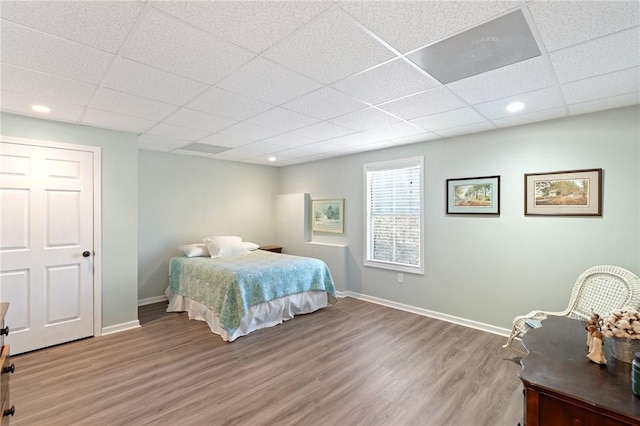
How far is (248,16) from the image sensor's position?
152 cm

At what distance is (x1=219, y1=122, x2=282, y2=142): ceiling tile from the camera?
3.50 metres

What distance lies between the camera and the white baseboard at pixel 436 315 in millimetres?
3599

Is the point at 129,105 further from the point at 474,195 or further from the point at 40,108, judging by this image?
the point at 474,195

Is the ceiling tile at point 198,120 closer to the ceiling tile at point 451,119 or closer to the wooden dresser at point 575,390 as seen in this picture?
the ceiling tile at point 451,119

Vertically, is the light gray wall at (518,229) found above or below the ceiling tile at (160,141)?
below

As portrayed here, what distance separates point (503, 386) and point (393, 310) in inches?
78.9

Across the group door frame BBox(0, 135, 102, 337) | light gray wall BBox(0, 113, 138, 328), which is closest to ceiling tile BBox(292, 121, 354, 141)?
light gray wall BBox(0, 113, 138, 328)

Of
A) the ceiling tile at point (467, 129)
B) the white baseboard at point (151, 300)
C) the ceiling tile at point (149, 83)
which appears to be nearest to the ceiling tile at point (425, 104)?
the ceiling tile at point (467, 129)

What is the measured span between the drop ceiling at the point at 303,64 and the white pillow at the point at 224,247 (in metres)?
1.99

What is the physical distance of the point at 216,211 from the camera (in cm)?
565

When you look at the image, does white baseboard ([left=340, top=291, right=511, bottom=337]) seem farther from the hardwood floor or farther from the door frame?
the door frame

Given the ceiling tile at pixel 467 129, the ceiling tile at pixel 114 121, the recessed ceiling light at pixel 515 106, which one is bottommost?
the ceiling tile at pixel 114 121

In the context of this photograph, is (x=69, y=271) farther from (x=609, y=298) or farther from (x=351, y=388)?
(x=609, y=298)

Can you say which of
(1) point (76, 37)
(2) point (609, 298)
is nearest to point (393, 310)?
(2) point (609, 298)
